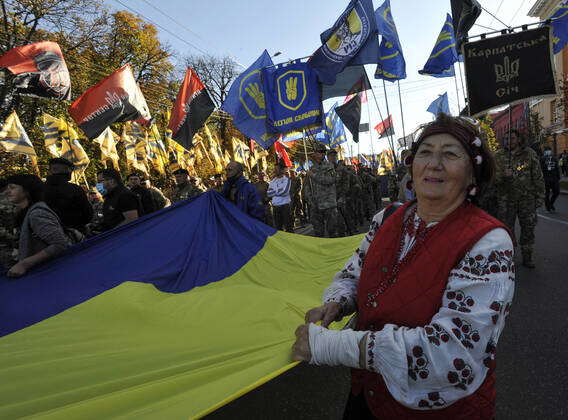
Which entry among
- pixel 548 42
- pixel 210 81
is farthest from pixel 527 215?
pixel 210 81

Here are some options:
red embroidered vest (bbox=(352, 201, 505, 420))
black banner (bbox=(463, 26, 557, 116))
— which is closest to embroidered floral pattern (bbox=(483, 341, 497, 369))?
red embroidered vest (bbox=(352, 201, 505, 420))

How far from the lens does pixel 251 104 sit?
873 cm

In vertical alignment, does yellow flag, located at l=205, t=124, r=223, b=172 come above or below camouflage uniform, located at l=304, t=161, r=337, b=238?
above

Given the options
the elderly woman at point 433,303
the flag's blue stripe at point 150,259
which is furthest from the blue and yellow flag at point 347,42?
the elderly woman at point 433,303

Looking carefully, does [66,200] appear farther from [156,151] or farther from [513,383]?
[156,151]

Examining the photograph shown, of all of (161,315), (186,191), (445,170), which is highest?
(445,170)

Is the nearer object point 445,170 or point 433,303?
point 433,303

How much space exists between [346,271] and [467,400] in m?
0.69

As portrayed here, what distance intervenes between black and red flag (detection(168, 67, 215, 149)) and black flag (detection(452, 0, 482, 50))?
5.77 meters

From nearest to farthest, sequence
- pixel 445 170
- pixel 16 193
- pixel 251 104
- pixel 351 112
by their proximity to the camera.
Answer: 1. pixel 445 170
2. pixel 16 193
3. pixel 251 104
4. pixel 351 112

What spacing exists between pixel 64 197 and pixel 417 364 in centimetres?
474

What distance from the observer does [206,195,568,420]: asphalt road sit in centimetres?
241

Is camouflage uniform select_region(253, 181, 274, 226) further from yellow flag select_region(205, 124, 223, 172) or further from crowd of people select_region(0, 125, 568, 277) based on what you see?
yellow flag select_region(205, 124, 223, 172)

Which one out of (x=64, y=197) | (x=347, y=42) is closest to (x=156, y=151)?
(x=347, y=42)
